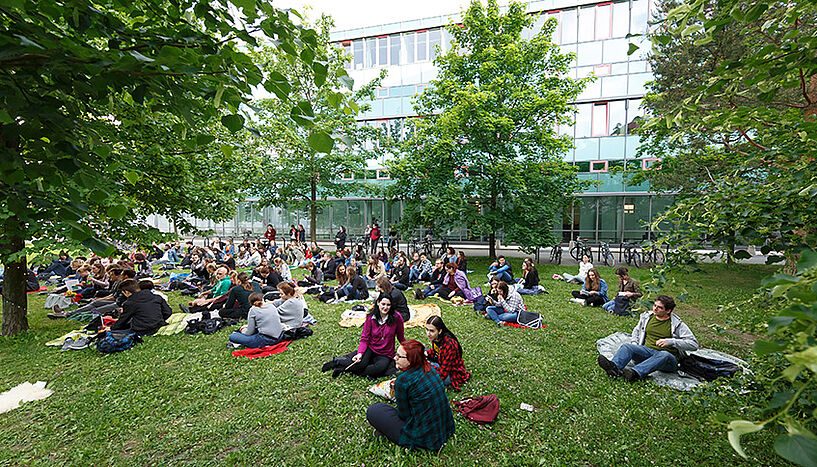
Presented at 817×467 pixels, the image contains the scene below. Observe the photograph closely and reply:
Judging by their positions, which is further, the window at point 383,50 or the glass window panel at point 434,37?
the window at point 383,50

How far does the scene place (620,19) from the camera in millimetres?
22969

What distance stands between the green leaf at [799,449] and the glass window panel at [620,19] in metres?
28.2

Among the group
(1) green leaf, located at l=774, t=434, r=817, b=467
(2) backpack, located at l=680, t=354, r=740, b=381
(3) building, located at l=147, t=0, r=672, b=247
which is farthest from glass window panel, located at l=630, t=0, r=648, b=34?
(1) green leaf, located at l=774, t=434, r=817, b=467

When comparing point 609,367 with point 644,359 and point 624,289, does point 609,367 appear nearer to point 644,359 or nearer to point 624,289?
point 644,359

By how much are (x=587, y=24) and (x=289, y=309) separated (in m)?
26.0

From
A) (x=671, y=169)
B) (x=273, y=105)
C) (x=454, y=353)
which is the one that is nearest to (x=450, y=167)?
(x=671, y=169)

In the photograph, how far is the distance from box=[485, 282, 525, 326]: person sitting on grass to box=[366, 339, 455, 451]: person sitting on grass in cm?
471

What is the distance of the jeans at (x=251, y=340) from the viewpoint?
22.9 ft

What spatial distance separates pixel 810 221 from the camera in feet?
7.84

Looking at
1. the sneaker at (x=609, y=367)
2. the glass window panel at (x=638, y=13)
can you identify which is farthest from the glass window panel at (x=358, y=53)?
the sneaker at (x=609, y=367)

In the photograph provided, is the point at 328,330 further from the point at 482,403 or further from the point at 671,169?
the point at 671,169

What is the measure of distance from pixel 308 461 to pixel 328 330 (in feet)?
14.2

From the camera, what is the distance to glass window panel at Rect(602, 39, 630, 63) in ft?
75.8

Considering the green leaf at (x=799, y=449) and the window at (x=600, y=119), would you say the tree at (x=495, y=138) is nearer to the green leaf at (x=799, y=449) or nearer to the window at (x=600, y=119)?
the window at (x=600, y=119)
